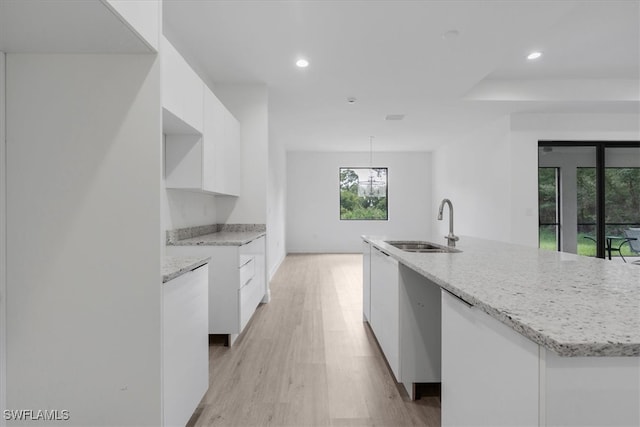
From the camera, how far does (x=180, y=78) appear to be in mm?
2051

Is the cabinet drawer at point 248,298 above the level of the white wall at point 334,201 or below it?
below

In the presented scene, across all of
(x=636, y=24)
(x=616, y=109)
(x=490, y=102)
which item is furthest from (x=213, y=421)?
(x=616, y=109)

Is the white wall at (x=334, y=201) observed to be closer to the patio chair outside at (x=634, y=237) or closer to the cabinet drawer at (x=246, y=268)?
the patio chair outside at (x=634, y=237)

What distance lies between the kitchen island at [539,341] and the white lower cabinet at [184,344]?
3.34 feet

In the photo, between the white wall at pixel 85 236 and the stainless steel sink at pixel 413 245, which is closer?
the white wall at pixel 85 236

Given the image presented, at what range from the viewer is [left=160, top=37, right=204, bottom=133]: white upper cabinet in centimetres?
184

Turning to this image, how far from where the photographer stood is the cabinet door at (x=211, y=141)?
2.55 m

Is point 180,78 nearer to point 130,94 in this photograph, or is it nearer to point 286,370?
point 130,94

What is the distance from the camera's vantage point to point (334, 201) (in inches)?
336

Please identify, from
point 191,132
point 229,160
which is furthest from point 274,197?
point 191,132

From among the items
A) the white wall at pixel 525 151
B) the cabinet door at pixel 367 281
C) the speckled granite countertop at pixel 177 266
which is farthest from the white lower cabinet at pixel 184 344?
the white wall at pixel 525 151

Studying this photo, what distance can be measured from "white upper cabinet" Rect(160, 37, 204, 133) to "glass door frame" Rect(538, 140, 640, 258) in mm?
5160

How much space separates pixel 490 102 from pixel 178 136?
4.14 metres

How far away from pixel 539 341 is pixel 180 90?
2219 millimetres
